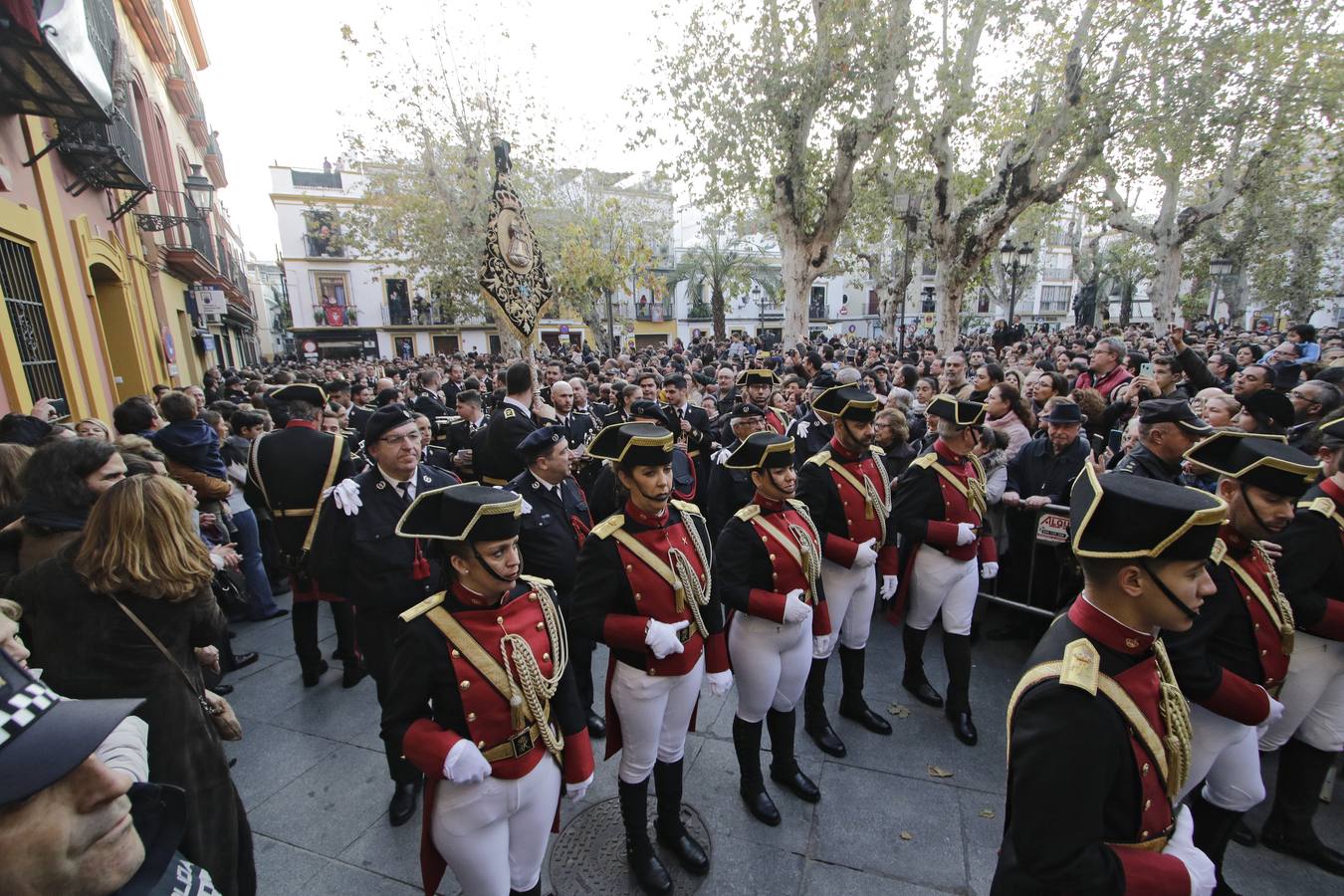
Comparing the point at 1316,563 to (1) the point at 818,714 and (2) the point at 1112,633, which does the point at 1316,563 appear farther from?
(1) the point at 818,714

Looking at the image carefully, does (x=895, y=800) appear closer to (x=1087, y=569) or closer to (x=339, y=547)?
(x=1087, y=569)

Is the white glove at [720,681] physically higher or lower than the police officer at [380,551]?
lower

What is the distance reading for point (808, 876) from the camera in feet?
10.3

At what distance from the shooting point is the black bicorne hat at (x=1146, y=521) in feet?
5.50

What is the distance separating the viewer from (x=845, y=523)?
4.16 meters

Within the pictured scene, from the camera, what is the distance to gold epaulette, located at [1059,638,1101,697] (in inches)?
66.2

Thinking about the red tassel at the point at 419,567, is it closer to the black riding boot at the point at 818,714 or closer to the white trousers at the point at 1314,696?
the black riding boot at the point at 818,714

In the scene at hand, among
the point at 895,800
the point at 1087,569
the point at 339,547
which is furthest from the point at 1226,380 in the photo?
the point at 339,547

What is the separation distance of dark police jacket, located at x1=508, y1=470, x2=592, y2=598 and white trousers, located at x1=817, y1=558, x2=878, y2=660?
1.71m

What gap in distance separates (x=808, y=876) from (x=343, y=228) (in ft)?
147

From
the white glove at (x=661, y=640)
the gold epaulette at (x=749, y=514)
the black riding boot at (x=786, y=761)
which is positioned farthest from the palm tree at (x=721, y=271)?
the white glove at (x=661, y=640)

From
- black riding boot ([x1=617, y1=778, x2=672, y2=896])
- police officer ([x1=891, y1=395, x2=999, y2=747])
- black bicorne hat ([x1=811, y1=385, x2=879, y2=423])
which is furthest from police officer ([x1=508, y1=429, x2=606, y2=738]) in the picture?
police officer ([x1=891, y1=395, x2=999, y2=747])

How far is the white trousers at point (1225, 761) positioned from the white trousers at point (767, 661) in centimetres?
176

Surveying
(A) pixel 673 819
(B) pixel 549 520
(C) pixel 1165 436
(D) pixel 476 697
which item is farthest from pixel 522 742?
(C) pixel 1165 436
